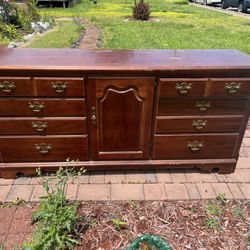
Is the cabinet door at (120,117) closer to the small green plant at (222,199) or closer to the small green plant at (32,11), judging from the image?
the small green plant at (222,199)

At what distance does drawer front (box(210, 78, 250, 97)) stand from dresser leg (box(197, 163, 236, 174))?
2.82 ft

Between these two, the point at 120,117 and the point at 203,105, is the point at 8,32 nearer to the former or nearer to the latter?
the point at 120,117

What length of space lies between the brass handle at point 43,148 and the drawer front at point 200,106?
116 cm

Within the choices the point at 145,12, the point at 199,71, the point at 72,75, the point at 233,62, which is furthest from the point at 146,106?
the point at 145,12

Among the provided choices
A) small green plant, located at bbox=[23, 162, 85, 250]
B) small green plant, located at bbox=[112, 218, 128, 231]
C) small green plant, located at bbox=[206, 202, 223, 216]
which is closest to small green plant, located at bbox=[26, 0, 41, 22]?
small green plant, located at bbox=[23, 162, 85, 250]

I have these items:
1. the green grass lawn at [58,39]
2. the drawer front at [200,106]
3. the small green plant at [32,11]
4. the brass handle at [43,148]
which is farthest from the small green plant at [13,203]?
the small green plant at [32,11]

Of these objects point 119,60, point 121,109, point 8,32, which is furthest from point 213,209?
point 8,32

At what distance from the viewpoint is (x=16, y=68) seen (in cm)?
227

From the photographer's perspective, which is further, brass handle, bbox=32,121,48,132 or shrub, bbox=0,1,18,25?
shrub, bbox=0,1,18,25

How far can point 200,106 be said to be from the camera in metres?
2.59

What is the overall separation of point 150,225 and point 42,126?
1375mm

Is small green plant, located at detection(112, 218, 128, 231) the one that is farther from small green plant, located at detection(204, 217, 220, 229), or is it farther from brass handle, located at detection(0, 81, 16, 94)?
brass handle, located at detection(0, 81, 16, 94)

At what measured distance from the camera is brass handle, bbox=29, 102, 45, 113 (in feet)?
8.07

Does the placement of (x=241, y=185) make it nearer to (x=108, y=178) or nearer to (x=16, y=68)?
(x=108, y=178)
